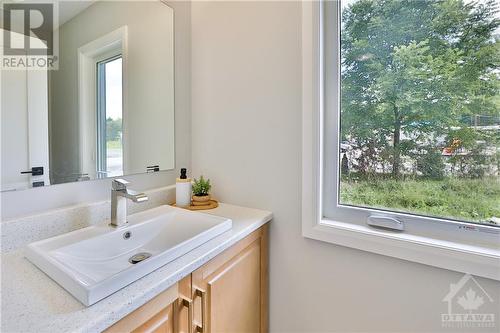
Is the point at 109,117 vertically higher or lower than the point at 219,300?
higher

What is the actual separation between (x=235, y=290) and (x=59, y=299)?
0.61 m

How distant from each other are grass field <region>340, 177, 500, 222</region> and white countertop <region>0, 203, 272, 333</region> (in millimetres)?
682

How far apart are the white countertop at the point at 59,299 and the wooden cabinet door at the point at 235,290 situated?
0.11 metres

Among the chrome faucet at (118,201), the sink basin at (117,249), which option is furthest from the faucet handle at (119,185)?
the sink basin at (117,249)

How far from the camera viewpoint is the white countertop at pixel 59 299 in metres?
0.48

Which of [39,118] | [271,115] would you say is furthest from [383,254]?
[39,118]

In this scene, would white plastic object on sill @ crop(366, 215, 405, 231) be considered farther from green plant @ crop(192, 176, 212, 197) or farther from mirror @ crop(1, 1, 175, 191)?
mirror @ crop(1, 1, 175, 191)

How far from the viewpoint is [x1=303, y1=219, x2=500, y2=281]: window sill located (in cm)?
79

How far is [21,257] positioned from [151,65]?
3.19 feet

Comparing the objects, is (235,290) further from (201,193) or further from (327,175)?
(327,175)

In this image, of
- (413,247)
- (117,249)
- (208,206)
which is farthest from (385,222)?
(117,249)

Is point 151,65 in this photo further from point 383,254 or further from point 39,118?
point 383,254

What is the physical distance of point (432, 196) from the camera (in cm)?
93

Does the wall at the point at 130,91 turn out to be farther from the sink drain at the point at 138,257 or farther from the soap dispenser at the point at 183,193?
the sink drain at the point at 138,257
